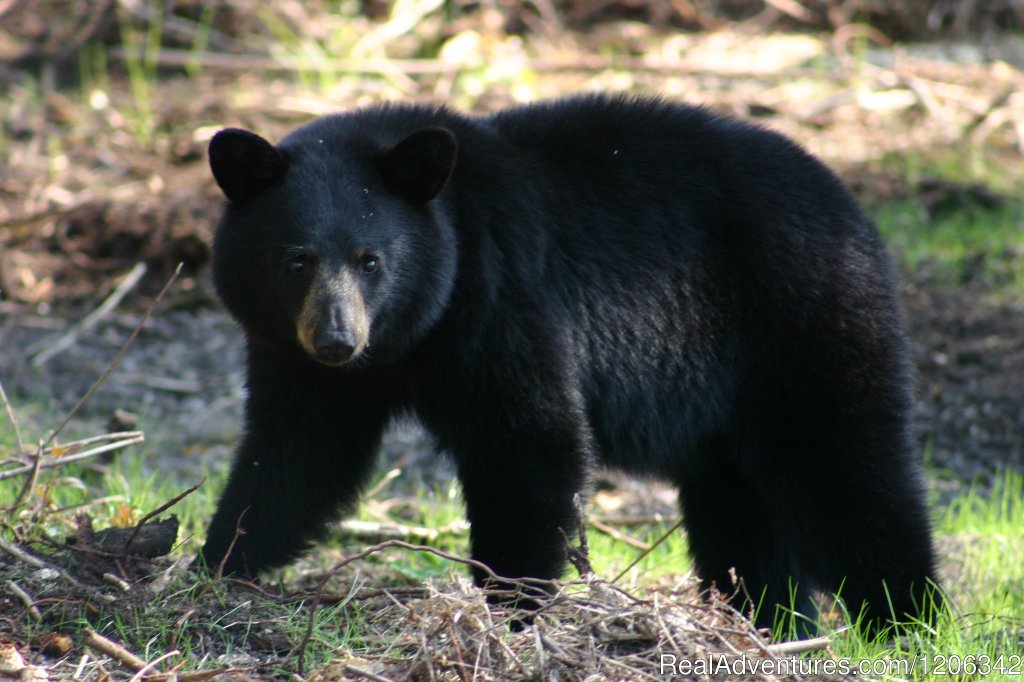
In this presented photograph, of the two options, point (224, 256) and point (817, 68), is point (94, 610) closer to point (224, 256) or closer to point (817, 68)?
point (224, 256)

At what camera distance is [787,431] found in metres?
4.65

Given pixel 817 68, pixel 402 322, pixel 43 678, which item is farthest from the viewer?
pixel 817 68

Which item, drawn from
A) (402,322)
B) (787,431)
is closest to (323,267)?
(402,322)

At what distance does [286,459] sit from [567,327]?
1072 millimetres

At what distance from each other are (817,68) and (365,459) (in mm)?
7680

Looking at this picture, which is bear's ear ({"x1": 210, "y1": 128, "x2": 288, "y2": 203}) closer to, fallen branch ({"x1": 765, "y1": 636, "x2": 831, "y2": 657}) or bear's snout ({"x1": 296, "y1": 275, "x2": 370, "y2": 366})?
bear's snout ({"x1": 296, "y1": 275, "x2": 370, "y2": 366})

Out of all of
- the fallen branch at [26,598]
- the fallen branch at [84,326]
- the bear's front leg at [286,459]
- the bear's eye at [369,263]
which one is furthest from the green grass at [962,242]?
the fallen branch at [26,598]

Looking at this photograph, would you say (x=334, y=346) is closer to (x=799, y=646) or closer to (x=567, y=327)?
(x=567, y=327)

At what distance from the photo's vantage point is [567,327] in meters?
4.44

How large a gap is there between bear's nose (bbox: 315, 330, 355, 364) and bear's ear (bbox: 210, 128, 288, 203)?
63 centimetres

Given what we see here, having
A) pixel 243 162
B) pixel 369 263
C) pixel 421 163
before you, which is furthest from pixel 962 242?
pixel 243 162

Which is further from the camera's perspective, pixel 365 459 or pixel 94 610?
pixel 365 459

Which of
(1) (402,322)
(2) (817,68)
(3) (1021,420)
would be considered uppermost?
(1) (402,322)

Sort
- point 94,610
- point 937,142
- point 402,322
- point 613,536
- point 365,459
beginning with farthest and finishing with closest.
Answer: point 937,142 < point 613,536 < point 365,459 < point 402,322 < point 94,610
